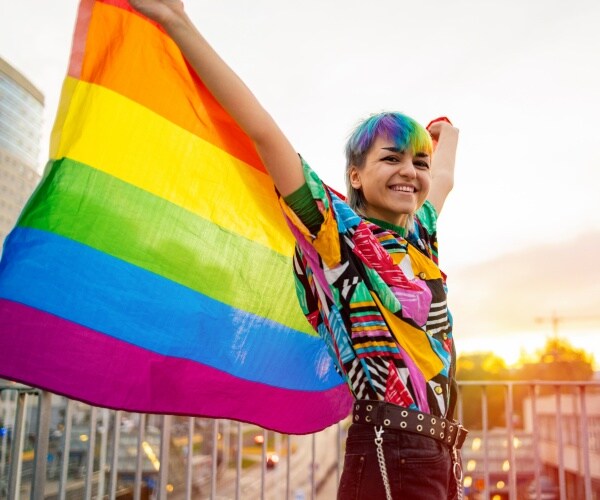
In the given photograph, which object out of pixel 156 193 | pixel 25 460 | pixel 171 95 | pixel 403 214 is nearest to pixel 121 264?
pixel 156 193

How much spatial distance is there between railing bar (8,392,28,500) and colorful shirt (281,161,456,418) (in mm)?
2608

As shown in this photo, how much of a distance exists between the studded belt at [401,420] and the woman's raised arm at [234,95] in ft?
2.03

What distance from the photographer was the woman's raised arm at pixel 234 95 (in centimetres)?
161

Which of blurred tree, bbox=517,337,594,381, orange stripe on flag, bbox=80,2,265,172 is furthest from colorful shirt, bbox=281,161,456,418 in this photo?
blurred tree, bbox=517,337,594,381

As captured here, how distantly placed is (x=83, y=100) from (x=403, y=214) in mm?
1193

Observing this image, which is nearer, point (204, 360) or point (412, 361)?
point (412, 361)

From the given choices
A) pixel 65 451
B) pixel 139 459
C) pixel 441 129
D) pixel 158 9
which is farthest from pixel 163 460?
pixel 158 9

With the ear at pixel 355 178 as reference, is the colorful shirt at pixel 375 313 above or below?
below

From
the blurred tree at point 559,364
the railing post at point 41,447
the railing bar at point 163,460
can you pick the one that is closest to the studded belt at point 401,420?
the railing bar at point 163,460

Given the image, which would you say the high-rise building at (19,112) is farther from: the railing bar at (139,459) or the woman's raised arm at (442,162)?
the woman's raised arm at (442,162)

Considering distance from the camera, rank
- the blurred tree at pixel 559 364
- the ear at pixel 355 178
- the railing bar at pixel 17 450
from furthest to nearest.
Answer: the blurred tree at pixel 559 364 < the railing bar at pixel 17 450 < the ear at pixel 355 178

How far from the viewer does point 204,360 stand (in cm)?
224

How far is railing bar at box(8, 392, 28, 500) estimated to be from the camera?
11.3 ft

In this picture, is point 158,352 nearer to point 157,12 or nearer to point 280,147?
point 280,147
